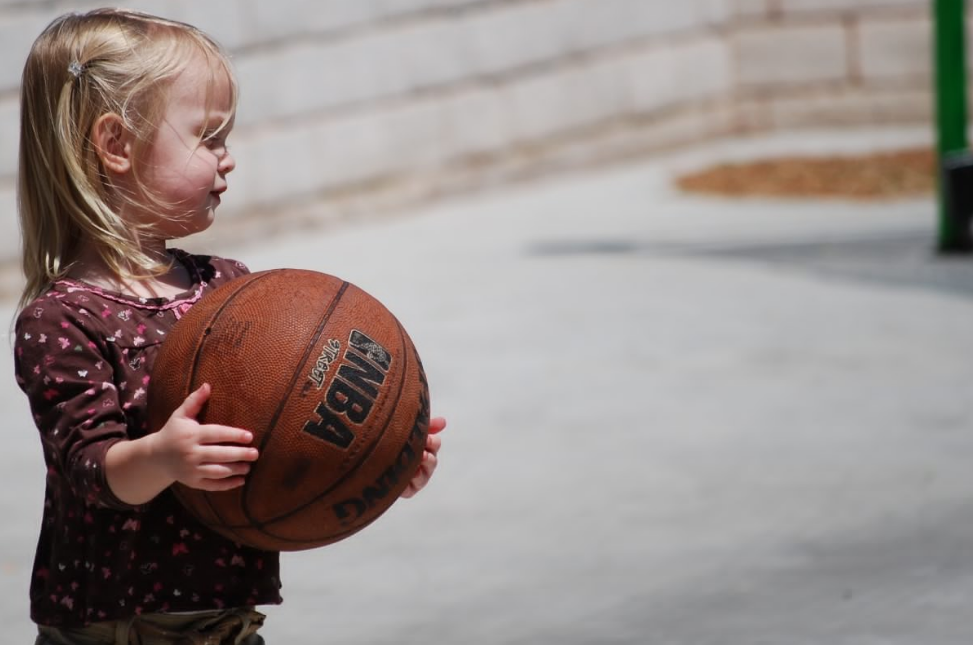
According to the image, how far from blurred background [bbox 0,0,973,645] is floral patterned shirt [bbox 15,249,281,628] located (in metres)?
1.31

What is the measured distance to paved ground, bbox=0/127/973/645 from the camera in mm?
3779

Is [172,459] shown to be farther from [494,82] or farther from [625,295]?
[494,82]

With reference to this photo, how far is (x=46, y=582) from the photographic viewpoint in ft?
7.92

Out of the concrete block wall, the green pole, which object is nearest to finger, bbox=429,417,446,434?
the concrete block wall

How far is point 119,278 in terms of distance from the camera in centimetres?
244

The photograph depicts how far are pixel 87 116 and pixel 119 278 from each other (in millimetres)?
263

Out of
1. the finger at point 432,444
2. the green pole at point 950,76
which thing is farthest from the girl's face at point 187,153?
the green pole at point 950,76

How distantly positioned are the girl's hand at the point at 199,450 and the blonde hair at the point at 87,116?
0.32m

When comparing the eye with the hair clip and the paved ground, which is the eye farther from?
the paved ground

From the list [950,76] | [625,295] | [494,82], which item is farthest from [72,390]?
[494,82]

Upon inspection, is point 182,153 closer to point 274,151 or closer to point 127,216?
point 127,216

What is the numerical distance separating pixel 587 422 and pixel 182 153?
126 inches

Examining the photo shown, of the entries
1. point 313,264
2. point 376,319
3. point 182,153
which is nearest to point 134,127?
point 182,153

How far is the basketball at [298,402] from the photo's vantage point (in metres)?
2.34
